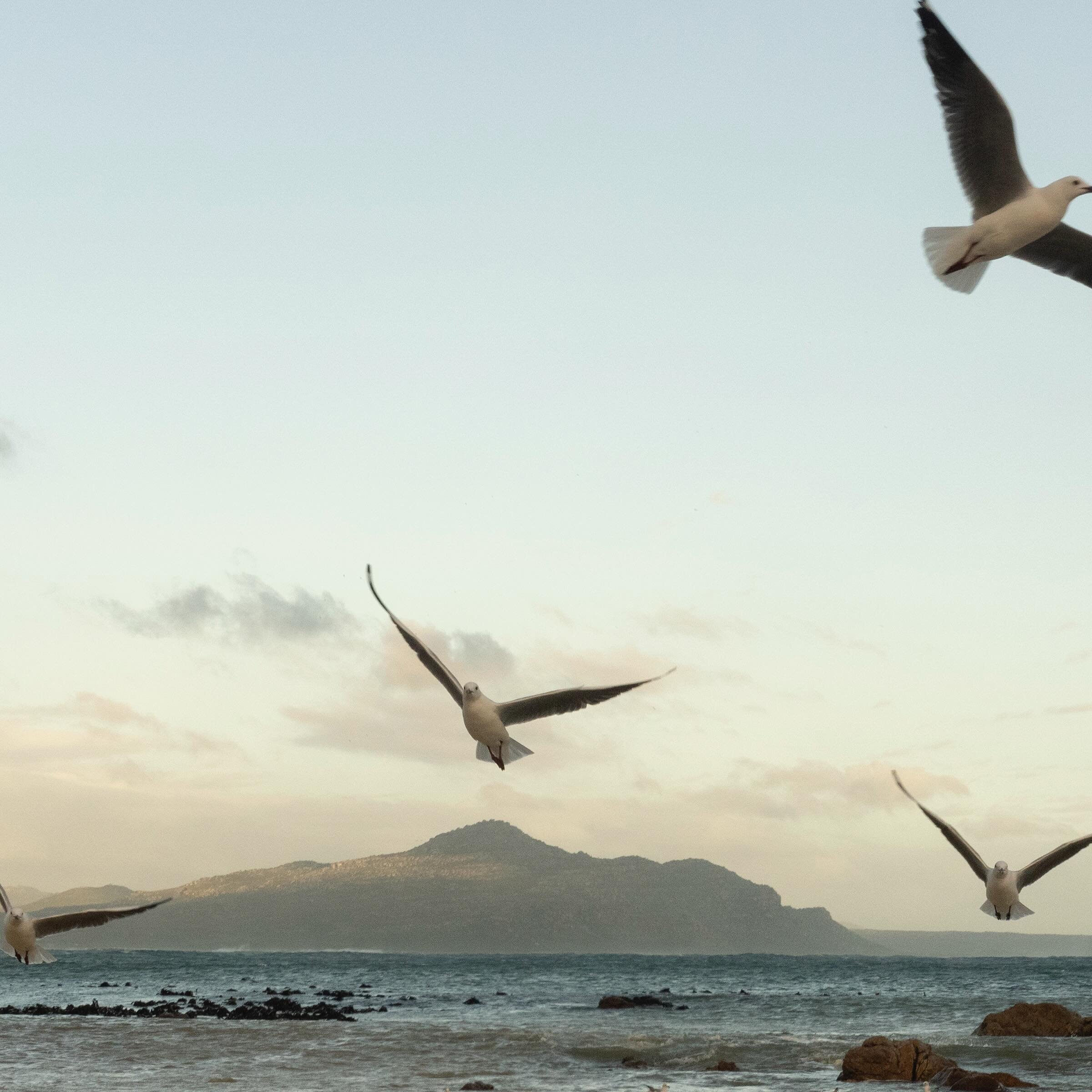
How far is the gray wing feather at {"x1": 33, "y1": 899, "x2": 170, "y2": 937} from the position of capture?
13.6 m

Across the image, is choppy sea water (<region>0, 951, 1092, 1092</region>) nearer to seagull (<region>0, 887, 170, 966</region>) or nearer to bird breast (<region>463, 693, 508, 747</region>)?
seagull (<region>0, 887, 170, 966</region>)

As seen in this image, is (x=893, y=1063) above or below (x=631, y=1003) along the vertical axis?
above

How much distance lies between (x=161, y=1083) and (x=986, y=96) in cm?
2185

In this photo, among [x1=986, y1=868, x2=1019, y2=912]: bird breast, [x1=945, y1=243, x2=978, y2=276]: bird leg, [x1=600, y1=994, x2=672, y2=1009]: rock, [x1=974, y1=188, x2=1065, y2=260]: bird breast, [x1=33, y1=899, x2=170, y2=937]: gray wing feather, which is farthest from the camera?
[x1=600, y1=994, x2=672, y2=1009]: rock

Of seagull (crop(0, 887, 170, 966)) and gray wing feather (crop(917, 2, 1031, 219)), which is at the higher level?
gray wing feather (crop(917, 2, 1031, 219))

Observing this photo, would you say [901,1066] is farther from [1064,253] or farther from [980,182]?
[980,182]

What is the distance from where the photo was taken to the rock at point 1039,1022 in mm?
30938

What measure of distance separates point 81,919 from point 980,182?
12224mm

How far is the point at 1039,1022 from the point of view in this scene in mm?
31266

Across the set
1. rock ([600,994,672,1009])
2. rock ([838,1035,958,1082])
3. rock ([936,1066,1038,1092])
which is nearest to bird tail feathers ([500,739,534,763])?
rock ([936,1066,1038,1092])

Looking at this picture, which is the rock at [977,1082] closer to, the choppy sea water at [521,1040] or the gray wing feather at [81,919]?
the choppy sea water at [521,1040]

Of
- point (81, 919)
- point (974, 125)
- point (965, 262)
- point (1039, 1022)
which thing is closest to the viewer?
point (974, 125)

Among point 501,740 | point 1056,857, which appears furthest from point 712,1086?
point 501,740

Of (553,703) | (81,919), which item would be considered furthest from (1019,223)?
(81,919)
